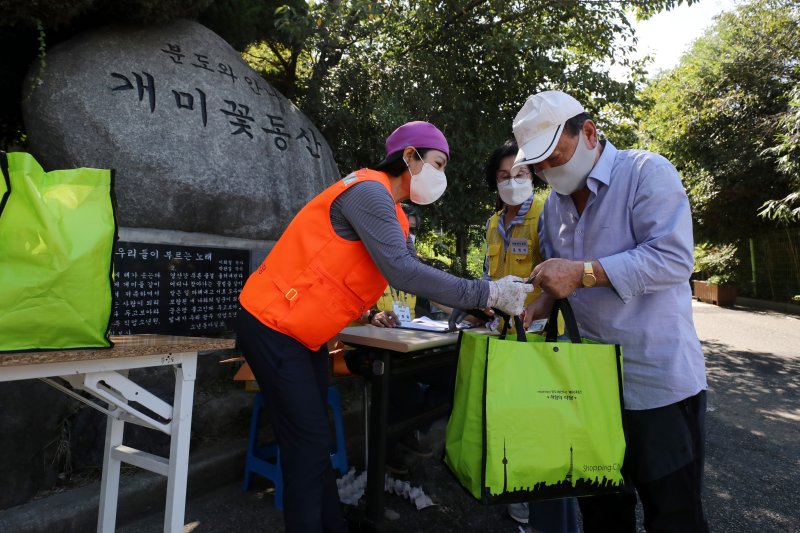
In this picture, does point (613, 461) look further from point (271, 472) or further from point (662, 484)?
point (271, 472)

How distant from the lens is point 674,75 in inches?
491

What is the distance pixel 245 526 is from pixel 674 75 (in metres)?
14.0

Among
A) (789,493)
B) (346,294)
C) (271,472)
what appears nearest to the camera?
(346,294)

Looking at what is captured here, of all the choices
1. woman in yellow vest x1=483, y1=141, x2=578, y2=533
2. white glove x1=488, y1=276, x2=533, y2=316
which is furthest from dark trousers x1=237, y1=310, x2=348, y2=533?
woman in yellow vest x1=483, y1=141, x2=578, y2=533

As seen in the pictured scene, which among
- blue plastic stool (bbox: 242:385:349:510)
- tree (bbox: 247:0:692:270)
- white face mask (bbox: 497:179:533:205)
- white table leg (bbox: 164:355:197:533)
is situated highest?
tree (bbox: 247:0:692:270)

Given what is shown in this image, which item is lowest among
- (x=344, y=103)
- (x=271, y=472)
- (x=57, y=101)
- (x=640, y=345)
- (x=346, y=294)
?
(x=271, y=472)

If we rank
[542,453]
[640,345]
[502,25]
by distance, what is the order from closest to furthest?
[542,453], [640,345], [502,25]

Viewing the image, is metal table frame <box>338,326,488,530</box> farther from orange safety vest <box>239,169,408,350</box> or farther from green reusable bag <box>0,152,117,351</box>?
green reusable bag <box>0,152,117,351</box>

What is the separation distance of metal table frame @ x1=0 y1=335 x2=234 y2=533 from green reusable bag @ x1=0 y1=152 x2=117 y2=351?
0.18ft

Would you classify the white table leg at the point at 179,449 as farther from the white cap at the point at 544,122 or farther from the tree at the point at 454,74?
the tree at the point at 454,74

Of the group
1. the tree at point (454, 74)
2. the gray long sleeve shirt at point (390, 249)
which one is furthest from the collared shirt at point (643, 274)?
the tree at point (454, 74)

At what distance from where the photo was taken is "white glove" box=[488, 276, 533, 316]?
1.67 m

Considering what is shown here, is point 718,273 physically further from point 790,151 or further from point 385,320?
point 385,320

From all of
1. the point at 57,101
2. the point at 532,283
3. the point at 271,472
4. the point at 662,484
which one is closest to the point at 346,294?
the point at 532,283
